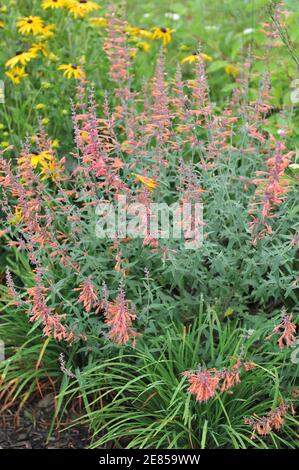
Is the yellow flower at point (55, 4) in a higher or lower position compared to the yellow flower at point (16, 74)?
higher

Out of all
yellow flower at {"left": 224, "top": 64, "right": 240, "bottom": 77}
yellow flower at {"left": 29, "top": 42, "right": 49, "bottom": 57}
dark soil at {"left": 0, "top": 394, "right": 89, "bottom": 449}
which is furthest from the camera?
yellow flower at {"left": 224, "top": 64, "right": 240, "bottom": 77}

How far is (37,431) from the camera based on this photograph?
3.52 m

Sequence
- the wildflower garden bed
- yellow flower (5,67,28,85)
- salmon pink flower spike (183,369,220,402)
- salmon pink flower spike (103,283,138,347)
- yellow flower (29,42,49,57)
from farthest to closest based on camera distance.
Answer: yellow flower (29,42,49,57) → yellow flower (5,67,28,85) → the wildflower garden bed → salmon pink flower spike (103,283,138,347) → salmon pink flower spike (183,369,220,402)

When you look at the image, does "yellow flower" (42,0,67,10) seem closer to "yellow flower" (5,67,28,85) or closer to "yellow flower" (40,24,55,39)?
"yellow flower" (40,24,55,39)

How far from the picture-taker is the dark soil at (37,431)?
136 inches

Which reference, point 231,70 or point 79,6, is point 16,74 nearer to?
point 79,6

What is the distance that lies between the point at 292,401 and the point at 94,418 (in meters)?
0.87

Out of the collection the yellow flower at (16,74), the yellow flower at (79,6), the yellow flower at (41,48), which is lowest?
the yellow flower at (16,74)

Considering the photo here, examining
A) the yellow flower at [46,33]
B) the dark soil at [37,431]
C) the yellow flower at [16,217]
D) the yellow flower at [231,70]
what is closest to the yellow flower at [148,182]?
the yellow flower at [16,217]

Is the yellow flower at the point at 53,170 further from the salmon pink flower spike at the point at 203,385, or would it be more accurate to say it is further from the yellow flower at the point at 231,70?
the yellow flower at the point at 231,70

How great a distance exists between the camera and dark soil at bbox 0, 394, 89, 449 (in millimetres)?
3447

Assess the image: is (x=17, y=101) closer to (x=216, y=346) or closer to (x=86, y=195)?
(x=86, y=195)

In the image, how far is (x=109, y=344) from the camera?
3.28 m

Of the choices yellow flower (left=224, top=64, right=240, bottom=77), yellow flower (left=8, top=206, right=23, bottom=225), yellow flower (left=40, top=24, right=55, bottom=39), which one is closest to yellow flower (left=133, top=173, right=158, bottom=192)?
yellow flower (left=8, top=206, right=23, bottom=225)
